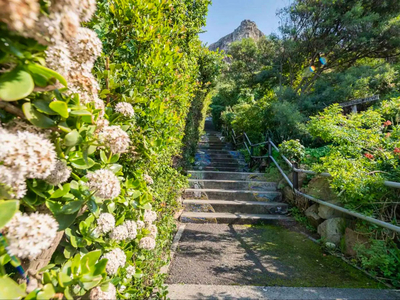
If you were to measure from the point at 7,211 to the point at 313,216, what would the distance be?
13.4 ft

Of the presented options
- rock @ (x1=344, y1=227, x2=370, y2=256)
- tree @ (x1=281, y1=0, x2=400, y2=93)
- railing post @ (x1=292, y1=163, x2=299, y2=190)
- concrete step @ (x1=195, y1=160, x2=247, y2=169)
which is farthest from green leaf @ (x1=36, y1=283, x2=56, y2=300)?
tree @ (x1=281, y1=0, x2=400, y2=93)

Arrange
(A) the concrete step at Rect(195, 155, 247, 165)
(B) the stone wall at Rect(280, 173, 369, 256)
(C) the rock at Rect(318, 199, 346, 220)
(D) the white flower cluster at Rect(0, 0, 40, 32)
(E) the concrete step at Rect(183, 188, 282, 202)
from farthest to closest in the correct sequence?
(A) the concrete step at Rect(195, 155, 247, 165) → (E) the concrete step at Rect(183, 188, 282, 202) → (C) the rock at Rect(318, 199, 346, 220) → (B) the stone wall at Rect(280, 173, 369, 256) → (D) the white flower cluster at Rect(0, 0, 40, 32)

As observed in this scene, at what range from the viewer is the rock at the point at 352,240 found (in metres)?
2.73

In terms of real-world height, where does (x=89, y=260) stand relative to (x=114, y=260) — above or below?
above

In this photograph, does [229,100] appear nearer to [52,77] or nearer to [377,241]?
[377,241]

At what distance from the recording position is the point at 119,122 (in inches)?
51.1

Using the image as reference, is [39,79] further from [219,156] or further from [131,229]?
[219,156]

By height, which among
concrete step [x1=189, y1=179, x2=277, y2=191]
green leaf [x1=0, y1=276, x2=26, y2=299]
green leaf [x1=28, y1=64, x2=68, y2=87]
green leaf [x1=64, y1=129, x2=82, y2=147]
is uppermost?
green leaf [x1=28, y1=64, x2=68, y2=87]

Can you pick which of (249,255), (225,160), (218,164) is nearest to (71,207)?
(249,255)

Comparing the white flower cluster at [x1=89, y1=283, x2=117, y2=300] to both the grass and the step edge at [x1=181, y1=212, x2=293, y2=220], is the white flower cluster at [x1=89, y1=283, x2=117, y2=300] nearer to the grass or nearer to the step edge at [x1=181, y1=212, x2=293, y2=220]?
the grass

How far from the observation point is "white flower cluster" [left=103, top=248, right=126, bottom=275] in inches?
40.1

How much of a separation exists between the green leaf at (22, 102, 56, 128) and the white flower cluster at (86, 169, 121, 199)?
26cm

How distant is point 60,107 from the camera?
2.10 ft

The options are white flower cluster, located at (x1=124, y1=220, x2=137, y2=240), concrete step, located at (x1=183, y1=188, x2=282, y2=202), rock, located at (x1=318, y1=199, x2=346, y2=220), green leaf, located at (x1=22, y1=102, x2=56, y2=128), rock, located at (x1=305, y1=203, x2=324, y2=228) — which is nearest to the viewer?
green leaf, located at (x1=22, y1=102, x2=56, y2=128)
